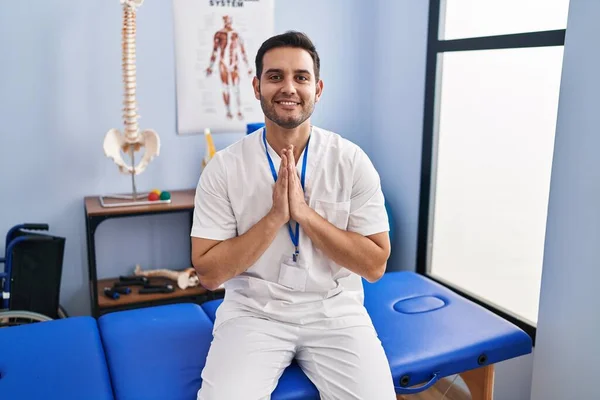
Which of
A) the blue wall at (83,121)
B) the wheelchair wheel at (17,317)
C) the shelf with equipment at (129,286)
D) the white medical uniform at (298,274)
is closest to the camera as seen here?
the white medical uniform at (298,274)

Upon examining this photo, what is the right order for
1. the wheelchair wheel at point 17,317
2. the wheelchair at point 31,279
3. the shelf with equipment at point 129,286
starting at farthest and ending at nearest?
the shelf with equipment at point 129,286 < the wheelchair at point 31,279 < the wheelchair wheel at point 17,317

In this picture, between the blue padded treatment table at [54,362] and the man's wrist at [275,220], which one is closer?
the blue padded treatment table at [54,362]

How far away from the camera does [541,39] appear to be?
2.14m

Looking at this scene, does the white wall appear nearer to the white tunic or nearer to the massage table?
the massage table

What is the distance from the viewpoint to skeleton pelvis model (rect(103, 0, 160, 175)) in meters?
2.50

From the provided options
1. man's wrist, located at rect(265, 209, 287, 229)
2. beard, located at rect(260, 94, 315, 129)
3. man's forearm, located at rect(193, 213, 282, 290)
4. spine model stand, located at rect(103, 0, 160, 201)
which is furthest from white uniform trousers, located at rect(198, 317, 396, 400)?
spine model stand, located at rect(103, 0, 160, 201)

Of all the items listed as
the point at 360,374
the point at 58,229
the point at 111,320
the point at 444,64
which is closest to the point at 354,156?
the point at 360,374

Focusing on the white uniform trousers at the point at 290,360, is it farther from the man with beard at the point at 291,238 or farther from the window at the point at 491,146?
the window at the point at 491,146

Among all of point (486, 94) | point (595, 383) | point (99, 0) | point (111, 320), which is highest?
point (99, 0)

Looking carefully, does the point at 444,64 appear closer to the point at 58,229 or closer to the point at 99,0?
the point at 99,0

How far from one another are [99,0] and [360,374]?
2089 millimetres

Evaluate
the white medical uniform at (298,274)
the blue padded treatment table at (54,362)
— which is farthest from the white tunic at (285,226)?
the blue padded treatment table at (54,362)

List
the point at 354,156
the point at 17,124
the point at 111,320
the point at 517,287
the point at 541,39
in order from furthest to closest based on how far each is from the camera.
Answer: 1. the point at 17,124
2. the point at 517,287
3. the point at 541,39
4. the point at 111,320
5. the point at 354,156

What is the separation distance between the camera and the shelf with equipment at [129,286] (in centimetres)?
247
